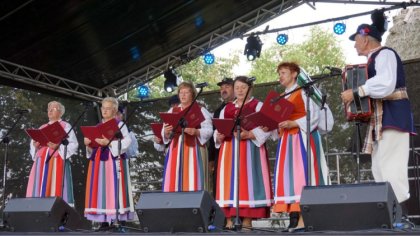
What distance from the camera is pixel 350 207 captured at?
10.8ft

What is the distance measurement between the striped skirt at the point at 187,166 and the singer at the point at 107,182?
1.71ft

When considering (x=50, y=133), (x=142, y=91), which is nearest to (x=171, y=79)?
(x=142, y=91)

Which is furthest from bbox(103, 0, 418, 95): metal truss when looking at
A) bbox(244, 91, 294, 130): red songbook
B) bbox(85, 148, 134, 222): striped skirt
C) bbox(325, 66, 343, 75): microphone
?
bbox(325, 66, 343, 75): microphone

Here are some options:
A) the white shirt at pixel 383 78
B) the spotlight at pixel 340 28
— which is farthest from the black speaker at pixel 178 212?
the spotlight at pixel 340 28

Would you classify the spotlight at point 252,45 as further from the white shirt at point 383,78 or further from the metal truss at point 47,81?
the white shirt at point 383,78

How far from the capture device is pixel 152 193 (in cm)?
392

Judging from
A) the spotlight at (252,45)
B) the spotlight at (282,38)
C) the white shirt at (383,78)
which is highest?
the spotlight at (282,38)

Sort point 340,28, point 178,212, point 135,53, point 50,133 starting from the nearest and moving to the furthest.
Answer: point 178,212
point 50,133
point 135,53
point 340,28

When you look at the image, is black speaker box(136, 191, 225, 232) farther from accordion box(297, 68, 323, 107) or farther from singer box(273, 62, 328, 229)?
accordion box(297, 68, 323, 107)

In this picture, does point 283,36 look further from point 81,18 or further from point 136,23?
point 81,18

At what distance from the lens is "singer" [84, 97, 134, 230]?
590 cm

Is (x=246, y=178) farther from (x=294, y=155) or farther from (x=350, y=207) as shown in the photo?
(x=350, y=207)

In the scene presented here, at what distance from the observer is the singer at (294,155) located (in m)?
4.83

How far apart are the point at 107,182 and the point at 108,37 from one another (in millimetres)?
2575
